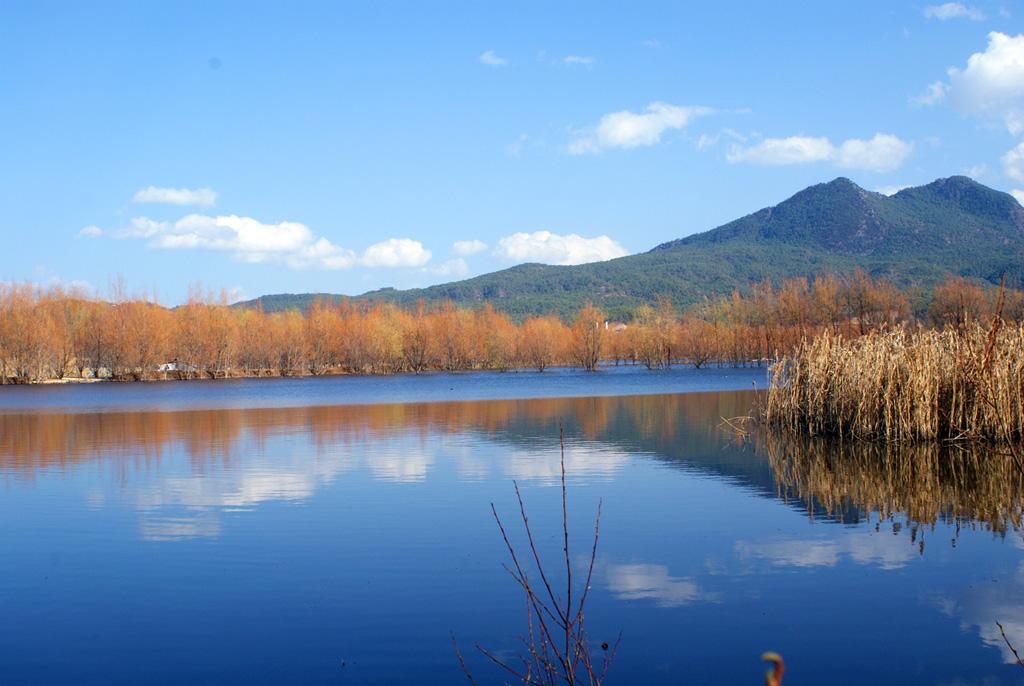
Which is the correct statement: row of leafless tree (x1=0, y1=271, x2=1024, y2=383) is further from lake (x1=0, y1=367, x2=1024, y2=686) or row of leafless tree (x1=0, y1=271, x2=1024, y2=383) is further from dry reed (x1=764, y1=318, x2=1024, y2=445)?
lake (x1=0, y1=367, x2=1024, y2=686)

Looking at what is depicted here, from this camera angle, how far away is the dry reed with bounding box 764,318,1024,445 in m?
11.3

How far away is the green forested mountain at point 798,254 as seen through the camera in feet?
364

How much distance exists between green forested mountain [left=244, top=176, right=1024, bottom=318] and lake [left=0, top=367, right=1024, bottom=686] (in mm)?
97304

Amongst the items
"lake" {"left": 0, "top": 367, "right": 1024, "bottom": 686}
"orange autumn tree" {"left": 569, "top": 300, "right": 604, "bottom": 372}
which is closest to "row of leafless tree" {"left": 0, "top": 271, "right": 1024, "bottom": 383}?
"orange autumn tree" {"left": 569, "top": 300, "right": 604, "bottom": 372}

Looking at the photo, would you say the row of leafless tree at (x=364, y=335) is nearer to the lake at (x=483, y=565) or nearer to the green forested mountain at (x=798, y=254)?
the green forested mountain at (x=798, y=254)

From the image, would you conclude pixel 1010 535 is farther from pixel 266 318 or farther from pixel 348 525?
pixel 266 318

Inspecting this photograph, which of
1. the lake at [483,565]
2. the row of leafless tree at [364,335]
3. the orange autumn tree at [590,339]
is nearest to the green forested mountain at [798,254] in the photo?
the row of leafless tree at [364,335]

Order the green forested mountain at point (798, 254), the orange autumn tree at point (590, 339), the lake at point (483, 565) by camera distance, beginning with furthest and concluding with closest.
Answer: the green forested mountain at point (798, 254)
the orange autumn tree at point (590, 339)
the lake at point (483, 565)

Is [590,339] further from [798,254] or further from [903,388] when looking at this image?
[798,254]

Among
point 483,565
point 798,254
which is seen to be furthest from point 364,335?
point 798,254

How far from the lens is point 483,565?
20.3ft

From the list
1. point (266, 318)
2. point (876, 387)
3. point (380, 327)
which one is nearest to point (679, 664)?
point (876, 387)

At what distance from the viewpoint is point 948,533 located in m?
6.90

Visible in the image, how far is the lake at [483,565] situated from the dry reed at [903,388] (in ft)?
3.80
